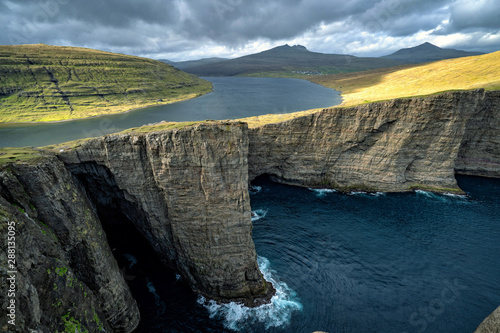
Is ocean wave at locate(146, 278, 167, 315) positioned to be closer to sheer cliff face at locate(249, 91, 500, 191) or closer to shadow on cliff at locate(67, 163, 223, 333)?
shadow on cliff at locate(67, 163, 223, 333)

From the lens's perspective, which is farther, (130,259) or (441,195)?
(441,195)

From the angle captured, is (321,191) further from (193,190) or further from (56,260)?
(56,260)

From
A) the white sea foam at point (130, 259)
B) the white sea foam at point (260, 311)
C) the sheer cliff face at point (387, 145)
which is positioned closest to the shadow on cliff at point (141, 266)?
the white sea foam at point (130, 259)

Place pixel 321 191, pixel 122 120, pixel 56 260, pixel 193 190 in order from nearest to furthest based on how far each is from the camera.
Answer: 1. pixel 56 260
2. pixel 193 190
3. pixel 321 191
4. pixel 122 120

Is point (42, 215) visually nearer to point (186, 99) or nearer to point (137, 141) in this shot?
point (137, 141)

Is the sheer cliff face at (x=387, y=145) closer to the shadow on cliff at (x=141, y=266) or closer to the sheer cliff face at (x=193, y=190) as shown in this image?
the sheer cliff face at (x=193, y=190)

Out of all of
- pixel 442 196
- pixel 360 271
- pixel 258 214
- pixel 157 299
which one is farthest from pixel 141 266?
pixel 442 196

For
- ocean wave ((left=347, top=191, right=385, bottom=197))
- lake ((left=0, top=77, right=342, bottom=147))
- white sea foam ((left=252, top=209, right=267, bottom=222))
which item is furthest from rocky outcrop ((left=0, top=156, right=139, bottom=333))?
lake ((left=0, top=77, right=342, bottom=147))

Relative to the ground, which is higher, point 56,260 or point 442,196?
point 56,260
